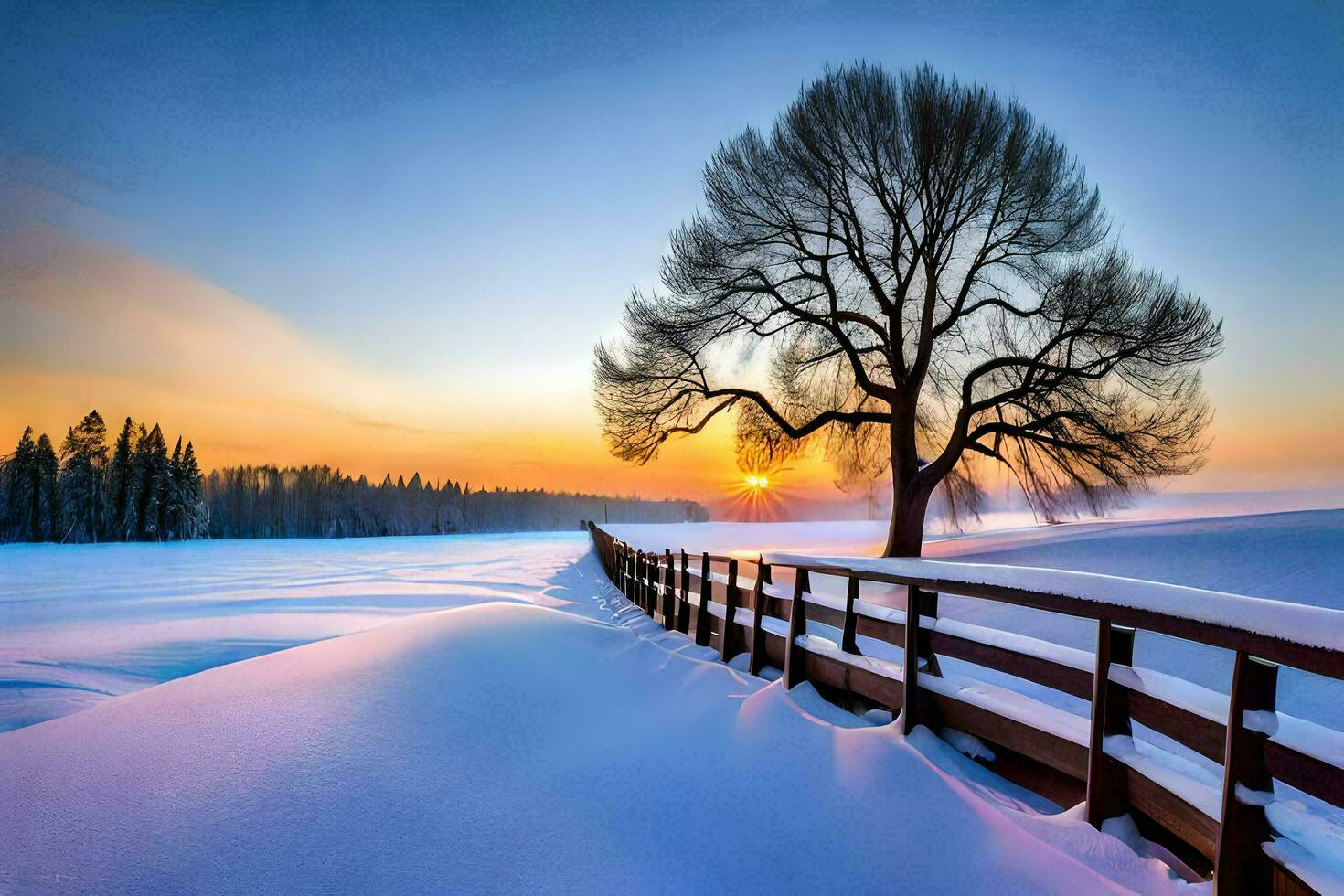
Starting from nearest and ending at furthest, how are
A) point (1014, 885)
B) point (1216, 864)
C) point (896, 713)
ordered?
point (1216, 864)
point (1014, 885)
point (896, 713)

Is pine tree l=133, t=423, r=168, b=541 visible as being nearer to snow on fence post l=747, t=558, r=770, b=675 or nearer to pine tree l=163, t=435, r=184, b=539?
pine tree l=163, t=435, r=184, b=539

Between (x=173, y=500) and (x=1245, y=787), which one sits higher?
(x=1245, y=787)

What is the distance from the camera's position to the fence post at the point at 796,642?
16.6 ft

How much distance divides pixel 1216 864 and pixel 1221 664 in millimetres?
6612

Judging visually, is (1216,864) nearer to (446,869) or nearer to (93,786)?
(446,869)

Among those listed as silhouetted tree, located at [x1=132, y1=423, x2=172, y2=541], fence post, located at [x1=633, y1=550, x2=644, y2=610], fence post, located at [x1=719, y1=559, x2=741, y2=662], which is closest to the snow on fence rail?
fence post, located at [x1=719, y1=559, x2=741, y2=662]

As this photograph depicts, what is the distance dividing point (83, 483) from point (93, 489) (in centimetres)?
83

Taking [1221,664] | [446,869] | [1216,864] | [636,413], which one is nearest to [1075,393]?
[1221,664]

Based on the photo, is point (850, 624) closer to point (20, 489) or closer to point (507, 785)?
point (507, 785)

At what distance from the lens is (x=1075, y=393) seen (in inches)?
592

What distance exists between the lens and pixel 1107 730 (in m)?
2.79

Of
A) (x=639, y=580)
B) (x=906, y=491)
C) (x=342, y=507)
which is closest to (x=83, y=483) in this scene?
(x=342, y=507)

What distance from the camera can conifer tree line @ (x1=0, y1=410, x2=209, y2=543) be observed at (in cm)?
5034

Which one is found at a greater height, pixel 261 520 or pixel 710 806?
pixel 710 806
